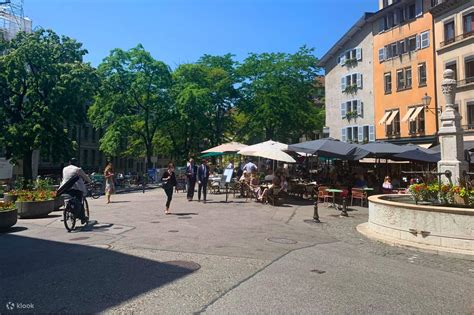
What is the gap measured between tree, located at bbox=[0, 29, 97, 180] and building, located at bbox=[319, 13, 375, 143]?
24.5 meters

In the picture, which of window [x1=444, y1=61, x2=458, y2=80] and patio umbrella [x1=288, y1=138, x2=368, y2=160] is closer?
patio umbrella [x1=288, y1=138, x2=368, y2=160]

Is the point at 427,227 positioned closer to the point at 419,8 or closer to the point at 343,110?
the point at 419,8

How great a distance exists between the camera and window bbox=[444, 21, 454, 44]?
31.9 m

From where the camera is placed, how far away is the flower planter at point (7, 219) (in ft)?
35.0

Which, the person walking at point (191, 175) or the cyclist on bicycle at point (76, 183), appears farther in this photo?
the person walking at point (191, 175)

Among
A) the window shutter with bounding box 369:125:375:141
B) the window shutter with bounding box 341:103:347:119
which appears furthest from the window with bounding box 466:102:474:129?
the window shutter with bounding box 341:103:347:119

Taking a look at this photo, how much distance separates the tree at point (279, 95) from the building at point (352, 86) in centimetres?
244

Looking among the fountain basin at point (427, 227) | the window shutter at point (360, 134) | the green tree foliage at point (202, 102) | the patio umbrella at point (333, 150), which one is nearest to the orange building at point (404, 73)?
the window shutter at point (360, 134)

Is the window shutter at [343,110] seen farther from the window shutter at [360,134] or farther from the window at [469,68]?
the window at [469,68]

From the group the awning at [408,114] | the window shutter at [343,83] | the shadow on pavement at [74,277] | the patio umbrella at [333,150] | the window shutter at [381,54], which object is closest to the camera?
the shadow on pavement at [74,277]

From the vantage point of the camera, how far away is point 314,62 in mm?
46781

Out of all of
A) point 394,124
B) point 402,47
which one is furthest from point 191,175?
point 402,47

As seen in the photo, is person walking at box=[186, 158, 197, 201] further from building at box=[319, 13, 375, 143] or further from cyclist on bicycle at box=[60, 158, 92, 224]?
building at box=[319, 13, 375, 143]

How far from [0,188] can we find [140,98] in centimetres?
2814
